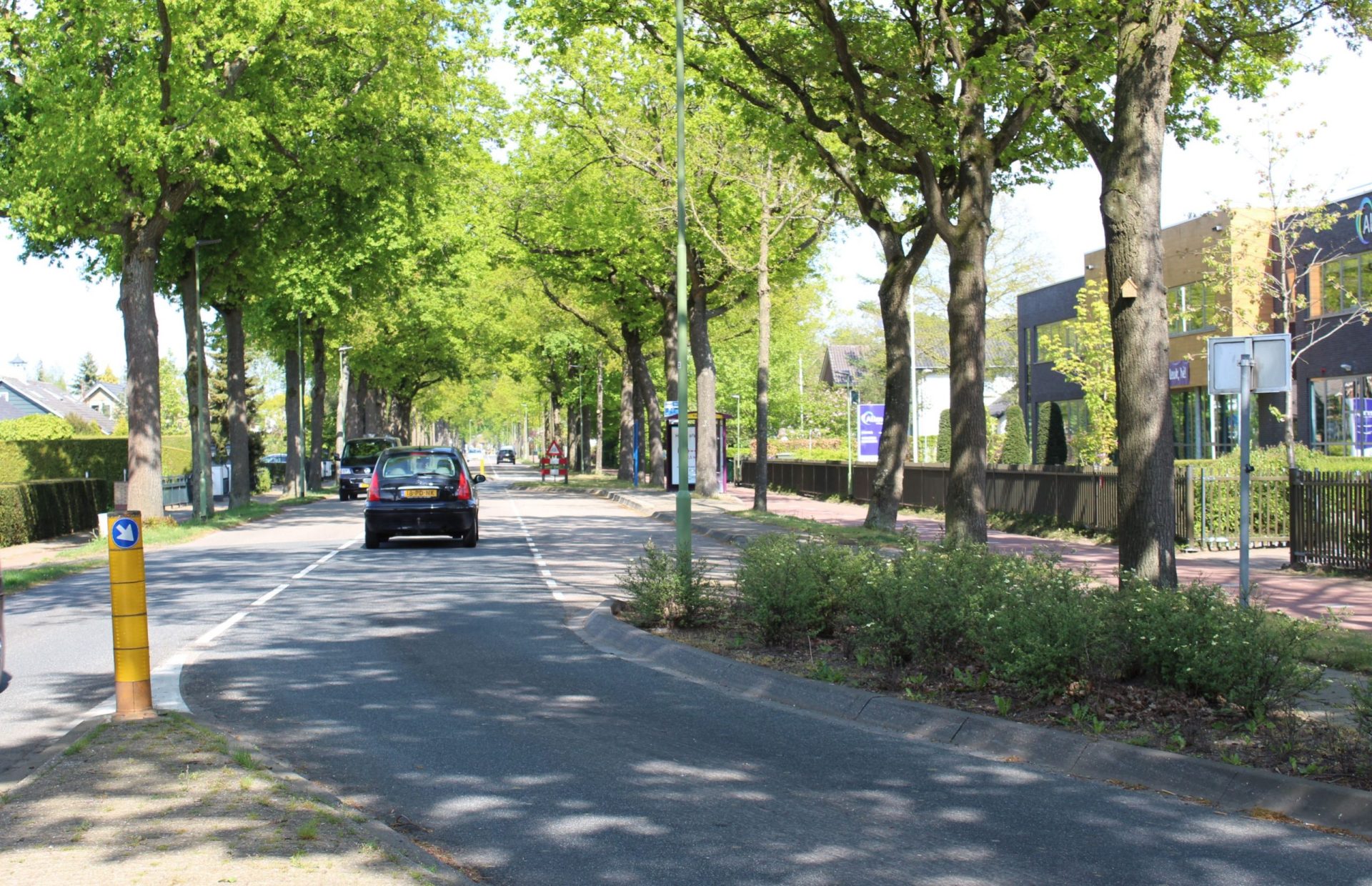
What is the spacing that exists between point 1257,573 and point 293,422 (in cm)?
3467

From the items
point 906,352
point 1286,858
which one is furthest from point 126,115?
point 1286,858

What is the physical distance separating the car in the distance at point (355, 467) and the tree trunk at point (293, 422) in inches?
63.9

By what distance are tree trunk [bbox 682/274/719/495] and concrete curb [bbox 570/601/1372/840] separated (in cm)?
2843

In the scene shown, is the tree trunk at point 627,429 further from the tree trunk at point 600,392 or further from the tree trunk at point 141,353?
the tree trunk at point 141,353

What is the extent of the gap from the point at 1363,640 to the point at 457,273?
118 feet

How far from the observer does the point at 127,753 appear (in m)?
6.23

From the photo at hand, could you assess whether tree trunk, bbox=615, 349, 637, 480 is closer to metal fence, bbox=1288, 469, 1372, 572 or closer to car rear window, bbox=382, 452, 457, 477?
car rear window, bbox=382, 452, 457, 477

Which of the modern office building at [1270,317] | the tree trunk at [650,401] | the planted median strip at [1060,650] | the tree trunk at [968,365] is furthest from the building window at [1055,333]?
the planted median strip at [1060,650]

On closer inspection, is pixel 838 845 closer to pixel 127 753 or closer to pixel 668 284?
pixel 127 753

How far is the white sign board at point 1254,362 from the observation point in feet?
42.8

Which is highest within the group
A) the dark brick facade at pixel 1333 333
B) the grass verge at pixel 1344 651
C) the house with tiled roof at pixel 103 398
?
the house with tiled roof at pixel 103 398

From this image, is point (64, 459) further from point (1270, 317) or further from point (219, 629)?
point (1270, 317)

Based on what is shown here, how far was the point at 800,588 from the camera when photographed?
998cm

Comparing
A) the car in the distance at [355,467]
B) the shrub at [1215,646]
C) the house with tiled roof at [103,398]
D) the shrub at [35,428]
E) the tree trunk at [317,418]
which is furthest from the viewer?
the house with tiled roof at [103,398]
